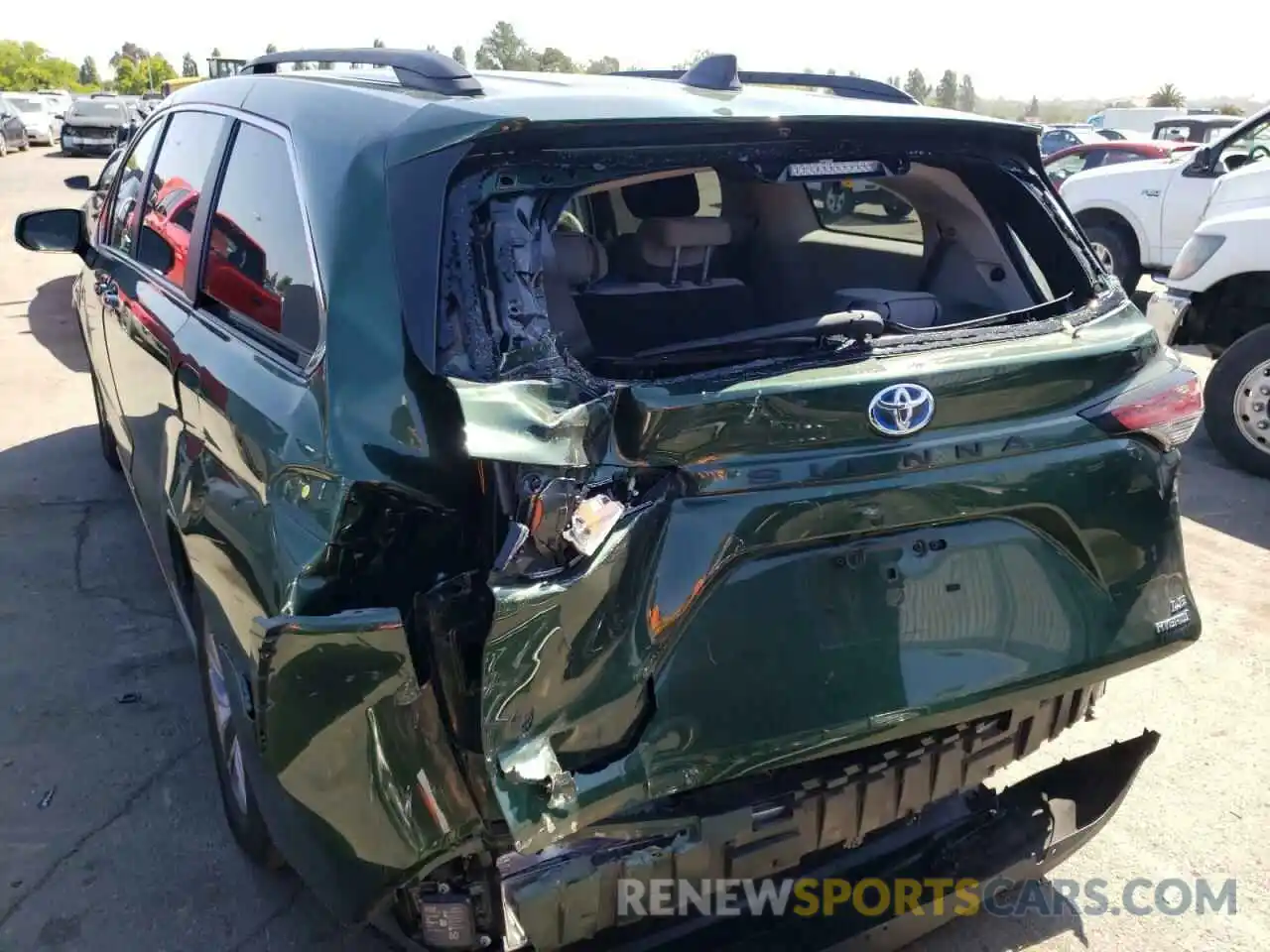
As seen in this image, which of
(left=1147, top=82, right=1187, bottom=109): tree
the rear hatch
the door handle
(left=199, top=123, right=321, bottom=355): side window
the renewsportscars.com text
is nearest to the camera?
the rear hatch

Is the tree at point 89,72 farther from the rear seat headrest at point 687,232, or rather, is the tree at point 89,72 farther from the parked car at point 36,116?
the rear seat headrest at point 687,232

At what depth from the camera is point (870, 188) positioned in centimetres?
329

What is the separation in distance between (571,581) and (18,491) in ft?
15.8

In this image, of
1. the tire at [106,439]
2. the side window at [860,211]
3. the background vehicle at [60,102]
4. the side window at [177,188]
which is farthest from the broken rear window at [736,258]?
the background vehicle at [60,102]

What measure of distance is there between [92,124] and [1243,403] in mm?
30703

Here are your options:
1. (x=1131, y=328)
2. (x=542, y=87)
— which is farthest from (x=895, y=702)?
(x=542, y=87)

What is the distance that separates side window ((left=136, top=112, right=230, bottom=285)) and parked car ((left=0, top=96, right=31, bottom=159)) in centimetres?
3364

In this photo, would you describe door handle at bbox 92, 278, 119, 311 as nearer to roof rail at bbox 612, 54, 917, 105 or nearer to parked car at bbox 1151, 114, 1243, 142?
roof rail at bbox 612, 54, 917, 105

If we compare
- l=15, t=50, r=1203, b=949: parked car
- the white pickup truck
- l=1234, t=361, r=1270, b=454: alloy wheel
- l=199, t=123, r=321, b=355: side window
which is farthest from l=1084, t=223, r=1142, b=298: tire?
l=199, t=123, r=321, b=355: side window

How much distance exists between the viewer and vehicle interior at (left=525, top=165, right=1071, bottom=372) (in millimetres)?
2678

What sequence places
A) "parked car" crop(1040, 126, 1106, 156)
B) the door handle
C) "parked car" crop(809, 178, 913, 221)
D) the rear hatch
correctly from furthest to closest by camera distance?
1. "parked car" crop(1040, 126, 1106, 156)
2. the door handle
3. "parked car" crop(809, 178, 913, 221)
4. the rear hatch

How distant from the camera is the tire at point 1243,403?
5684 millimetres

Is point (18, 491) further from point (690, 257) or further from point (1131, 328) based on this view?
point (1131, 328)

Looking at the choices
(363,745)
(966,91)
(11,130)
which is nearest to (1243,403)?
(363,745)
